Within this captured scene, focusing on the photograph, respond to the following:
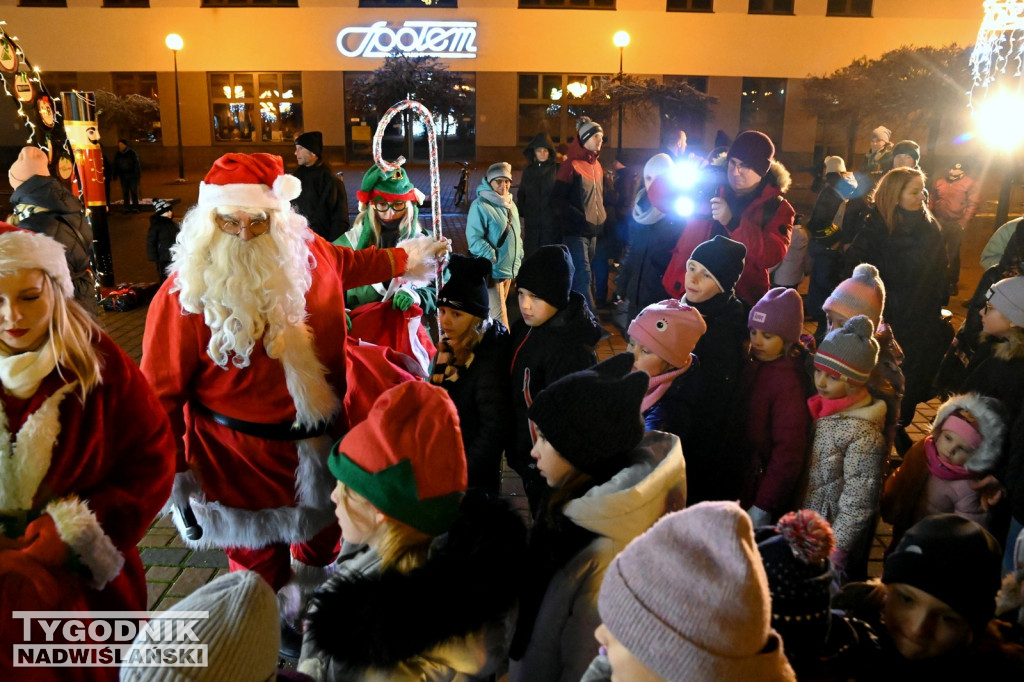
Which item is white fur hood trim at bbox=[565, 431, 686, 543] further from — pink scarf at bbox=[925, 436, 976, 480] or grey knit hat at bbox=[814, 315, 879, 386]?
pink scarf at bbox=[925, 436, 976, 480]

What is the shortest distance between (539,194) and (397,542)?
6825 millimetres

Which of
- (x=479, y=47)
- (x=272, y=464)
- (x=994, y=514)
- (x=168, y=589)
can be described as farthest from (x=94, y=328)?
(x=479, y=47)

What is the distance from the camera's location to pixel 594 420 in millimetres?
2279

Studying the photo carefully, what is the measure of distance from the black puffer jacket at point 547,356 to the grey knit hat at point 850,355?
1.03m

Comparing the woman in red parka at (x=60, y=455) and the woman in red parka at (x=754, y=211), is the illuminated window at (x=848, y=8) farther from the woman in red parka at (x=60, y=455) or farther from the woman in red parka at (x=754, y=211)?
the woman in red parka at (x=60, y=455)

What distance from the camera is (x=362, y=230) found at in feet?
18.4

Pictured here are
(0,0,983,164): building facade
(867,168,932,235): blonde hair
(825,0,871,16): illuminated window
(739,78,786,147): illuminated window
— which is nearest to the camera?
(867,168,932,235): blonde hair

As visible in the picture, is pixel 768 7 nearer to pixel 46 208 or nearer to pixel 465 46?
pixel 465 46

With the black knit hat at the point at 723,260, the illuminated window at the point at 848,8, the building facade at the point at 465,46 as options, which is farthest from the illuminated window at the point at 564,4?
the black knit hat at the point at 723,260

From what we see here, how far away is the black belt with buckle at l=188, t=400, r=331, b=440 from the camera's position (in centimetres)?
308

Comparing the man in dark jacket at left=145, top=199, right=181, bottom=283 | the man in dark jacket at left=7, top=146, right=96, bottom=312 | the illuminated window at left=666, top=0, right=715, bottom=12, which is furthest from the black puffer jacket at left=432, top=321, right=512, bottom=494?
the illuminated window at left=666, top=0, right=715, bottom=12

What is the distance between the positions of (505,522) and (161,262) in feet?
26.8

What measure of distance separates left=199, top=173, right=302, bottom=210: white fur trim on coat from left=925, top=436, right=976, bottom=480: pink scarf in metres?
2.89

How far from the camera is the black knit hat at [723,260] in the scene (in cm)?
403
